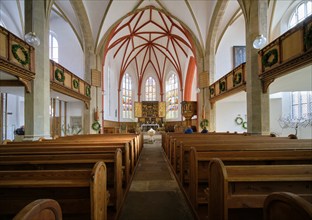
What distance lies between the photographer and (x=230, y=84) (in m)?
10.6

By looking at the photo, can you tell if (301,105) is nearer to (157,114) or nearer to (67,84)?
(67,84)

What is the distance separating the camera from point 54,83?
8.97 metres

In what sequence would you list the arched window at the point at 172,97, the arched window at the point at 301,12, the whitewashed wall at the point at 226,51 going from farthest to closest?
the arched window at the point at 172,97 < the whitewashed wall at the point at 226,51 < the arched window at the point at 301,12

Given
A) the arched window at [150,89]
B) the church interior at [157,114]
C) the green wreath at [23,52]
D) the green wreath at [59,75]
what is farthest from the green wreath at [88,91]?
the arched window at [150,89]

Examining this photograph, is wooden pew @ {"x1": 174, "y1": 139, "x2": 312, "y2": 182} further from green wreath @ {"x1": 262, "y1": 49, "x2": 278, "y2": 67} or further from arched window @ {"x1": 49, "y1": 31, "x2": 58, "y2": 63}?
arched window @ {"x1": 49, "y1": 31, "x2": 58, "y2": 63}

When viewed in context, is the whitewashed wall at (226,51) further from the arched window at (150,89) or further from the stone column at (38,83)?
the arched window at (150,89)

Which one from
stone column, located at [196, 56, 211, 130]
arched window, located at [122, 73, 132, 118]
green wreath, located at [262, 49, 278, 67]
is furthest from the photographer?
arched window, located at [122, 73, 132, 118]

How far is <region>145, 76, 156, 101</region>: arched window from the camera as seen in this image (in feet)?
88.6

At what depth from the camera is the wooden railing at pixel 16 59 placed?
587 centimetres

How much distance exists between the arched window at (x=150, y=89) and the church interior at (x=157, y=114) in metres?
2.36

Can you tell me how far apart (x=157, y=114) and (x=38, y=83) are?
18.0 m

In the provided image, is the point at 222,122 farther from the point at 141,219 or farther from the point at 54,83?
the point at 141,219

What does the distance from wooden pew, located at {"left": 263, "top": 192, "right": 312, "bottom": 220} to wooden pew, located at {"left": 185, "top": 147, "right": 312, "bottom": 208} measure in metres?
1.50

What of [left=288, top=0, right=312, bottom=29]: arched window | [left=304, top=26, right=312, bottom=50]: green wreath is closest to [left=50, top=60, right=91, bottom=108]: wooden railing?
[left=304, top=26, right=312, bottom=50]: green wreath
